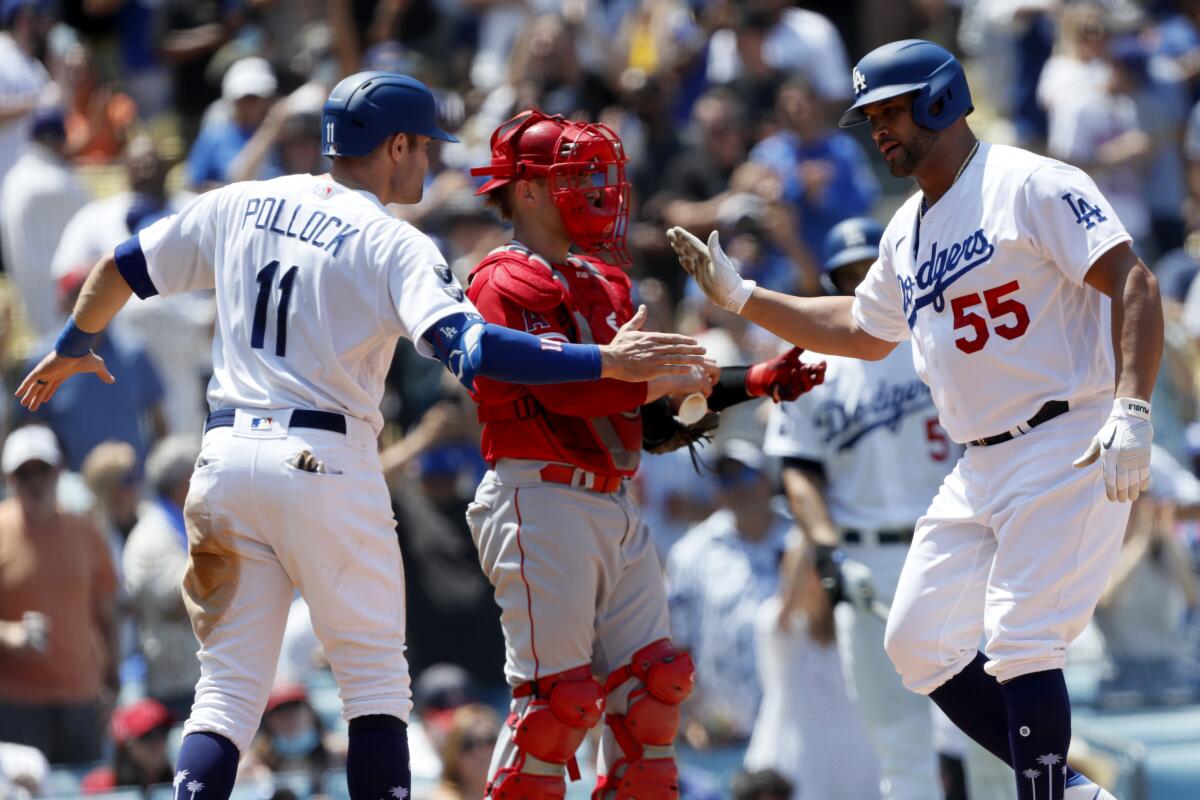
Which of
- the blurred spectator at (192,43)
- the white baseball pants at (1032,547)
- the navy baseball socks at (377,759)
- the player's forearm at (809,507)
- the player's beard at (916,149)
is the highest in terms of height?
the blurred spectator at (192,43)

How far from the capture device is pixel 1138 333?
15.3 ft

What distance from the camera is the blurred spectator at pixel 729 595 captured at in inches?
346

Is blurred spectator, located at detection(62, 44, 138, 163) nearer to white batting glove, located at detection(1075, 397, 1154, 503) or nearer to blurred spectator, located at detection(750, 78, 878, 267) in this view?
blurred spectator, located at detection(750, 78, 878, 267)

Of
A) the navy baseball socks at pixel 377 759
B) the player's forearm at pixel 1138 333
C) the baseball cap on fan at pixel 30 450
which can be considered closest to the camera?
the player's forearm at pixel 1138 333

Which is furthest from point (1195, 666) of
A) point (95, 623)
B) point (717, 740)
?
point (95, 623)

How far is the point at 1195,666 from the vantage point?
909 cm

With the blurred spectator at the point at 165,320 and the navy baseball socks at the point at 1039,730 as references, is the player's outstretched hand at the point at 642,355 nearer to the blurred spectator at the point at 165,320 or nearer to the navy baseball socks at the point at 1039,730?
the navy baseball socks at the point at 1039,730

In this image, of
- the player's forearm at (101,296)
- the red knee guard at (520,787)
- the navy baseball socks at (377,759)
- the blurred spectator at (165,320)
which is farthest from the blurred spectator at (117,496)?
the navy baseball socks at (377,759)

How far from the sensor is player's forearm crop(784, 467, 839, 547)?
22.9 ft

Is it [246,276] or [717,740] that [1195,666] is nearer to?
[717,740]

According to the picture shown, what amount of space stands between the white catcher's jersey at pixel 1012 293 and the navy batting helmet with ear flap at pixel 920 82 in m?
0.17

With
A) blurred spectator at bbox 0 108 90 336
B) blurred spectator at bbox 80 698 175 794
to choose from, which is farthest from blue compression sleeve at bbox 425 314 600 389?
blurred spectator at bbox 0 108 90 336

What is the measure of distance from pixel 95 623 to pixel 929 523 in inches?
190

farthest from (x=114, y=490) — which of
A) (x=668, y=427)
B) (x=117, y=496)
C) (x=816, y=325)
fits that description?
(x=816, y=325)
